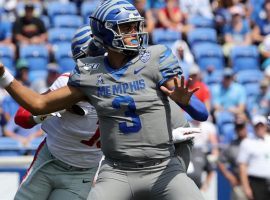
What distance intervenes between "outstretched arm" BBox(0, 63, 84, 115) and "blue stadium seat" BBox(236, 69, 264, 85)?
8.38 meters

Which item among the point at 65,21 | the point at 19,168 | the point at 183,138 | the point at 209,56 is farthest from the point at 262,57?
the point at 183,138

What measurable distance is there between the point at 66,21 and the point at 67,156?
788cm

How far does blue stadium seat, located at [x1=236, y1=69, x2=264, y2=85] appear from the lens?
13.1 meters

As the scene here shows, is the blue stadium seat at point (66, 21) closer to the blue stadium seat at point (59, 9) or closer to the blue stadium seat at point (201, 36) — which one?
the blue stadium seat at point (59, 9)

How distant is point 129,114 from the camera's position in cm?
482

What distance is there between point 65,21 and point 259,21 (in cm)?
354

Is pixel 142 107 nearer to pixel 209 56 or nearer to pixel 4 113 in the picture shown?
pixel 4 113

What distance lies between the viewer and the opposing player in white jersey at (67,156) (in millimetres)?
5602

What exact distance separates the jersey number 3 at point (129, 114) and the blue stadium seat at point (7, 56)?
7.44 m

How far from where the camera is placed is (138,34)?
16.1 ft

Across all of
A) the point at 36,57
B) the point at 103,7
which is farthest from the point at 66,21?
the point at 103,7

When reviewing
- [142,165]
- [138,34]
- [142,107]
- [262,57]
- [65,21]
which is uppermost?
[138,34]

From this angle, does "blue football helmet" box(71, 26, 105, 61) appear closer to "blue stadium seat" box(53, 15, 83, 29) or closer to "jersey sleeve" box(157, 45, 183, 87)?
"jersey sleeve" box(157, 45, 183, 87)

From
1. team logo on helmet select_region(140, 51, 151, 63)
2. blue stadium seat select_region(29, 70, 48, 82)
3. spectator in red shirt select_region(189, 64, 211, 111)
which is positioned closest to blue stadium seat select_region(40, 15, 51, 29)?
blue stadium seat select_region(29, 70, 48, 82)
